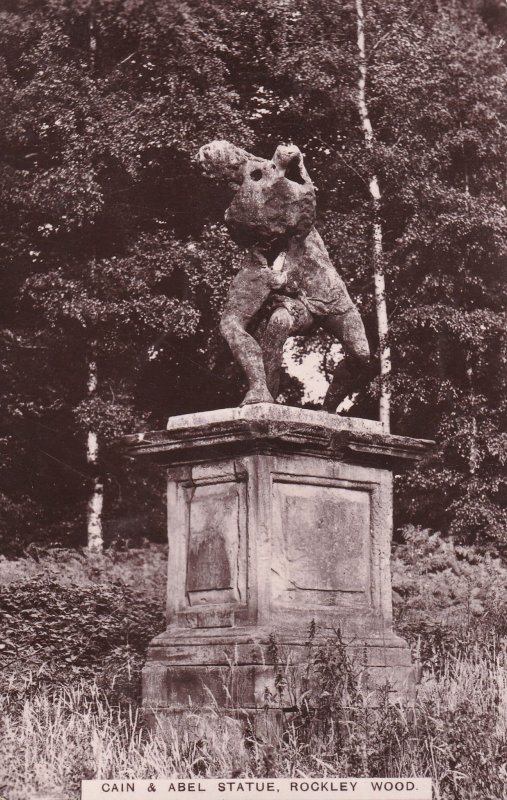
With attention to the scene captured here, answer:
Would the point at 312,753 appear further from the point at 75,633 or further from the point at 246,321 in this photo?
the point at 75,633

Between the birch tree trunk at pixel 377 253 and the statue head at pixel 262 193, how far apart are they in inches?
377

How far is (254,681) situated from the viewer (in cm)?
630

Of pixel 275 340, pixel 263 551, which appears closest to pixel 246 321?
pixel 275 340

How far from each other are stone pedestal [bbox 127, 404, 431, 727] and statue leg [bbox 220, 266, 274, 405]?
0.40 m

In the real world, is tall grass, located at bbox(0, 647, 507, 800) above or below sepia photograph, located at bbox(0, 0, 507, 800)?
below

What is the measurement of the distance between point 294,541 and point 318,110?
14145 millimetres

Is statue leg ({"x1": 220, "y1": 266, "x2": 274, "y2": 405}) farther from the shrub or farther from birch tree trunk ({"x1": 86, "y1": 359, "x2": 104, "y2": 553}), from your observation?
birch tree trunk ({"x1": 86, "y1": 359, "x2": 104, "y2": 553})

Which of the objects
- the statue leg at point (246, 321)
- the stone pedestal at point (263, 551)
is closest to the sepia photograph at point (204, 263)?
the stone pedestal at point (263, 551)

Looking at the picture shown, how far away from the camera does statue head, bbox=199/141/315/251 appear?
740cm

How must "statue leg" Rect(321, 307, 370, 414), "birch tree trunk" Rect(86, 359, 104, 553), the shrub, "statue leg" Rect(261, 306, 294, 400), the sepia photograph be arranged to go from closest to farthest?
"statue leg" Rect(261, 306, 294, 400), "statue leg" Rect(321, 307, 370, 414), the shrub, the sepia photograph, "birch tree trunk" Rect(86, 359, 104, 553)

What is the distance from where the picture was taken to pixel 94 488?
19.5 m

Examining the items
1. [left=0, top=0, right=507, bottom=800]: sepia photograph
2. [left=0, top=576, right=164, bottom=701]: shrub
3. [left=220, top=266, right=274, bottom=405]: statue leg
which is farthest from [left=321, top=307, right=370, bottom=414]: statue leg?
[left=0, top=0, right=507, bottom=800]: sepia photograph

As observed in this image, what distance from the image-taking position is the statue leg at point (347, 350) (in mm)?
7598

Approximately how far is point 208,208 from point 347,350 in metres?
13.0
